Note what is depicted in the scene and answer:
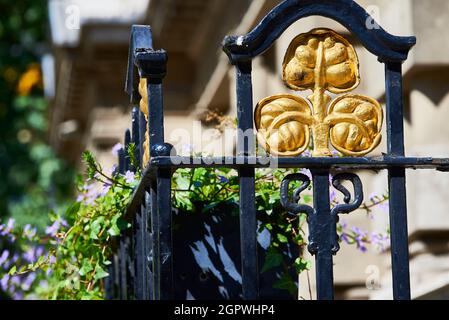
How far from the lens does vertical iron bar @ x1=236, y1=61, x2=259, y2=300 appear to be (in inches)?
103

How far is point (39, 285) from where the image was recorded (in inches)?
189

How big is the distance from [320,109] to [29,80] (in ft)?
63.0

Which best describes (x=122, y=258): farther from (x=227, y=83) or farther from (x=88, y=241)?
(x=227, y=83)

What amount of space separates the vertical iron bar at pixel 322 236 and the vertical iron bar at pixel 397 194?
17cm

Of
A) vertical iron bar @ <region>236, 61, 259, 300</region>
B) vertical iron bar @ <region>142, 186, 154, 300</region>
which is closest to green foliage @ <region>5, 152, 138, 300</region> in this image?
vertical iron bar @ <region>142, 186, 154, 300</region>

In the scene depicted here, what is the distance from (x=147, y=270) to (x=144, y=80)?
1.71 feet

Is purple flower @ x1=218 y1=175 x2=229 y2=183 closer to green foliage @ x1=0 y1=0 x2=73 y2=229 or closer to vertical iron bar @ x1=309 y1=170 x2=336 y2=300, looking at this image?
vertical iron bar @ x1=309 y1=170 x2=336 y2=300

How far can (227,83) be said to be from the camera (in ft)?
28.3

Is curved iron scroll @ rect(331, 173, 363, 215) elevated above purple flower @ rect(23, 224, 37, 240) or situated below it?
below

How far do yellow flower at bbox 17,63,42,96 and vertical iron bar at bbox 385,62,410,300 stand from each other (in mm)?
18701

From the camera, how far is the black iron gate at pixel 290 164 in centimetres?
264

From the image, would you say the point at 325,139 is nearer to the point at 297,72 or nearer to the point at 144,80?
the point at 297,72

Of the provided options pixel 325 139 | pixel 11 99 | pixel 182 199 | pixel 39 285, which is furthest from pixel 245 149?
pixel 11 99

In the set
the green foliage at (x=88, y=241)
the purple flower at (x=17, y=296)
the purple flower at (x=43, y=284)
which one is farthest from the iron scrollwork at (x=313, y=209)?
the purple flower at (x=17, y=296)
